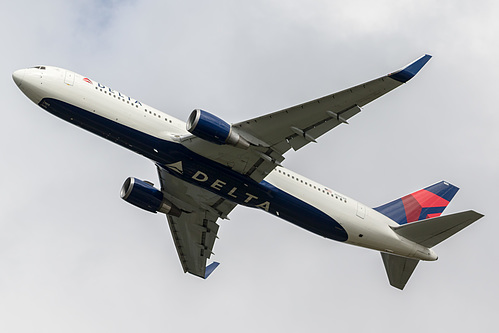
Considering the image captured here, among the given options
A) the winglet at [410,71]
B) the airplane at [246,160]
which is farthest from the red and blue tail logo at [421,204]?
the winglet at [410,71]

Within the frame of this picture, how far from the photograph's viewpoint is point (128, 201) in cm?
4412

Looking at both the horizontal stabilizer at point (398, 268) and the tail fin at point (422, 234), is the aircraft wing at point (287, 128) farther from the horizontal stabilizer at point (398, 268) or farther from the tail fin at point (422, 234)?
the horizontal stabilizer at point (398, 268)

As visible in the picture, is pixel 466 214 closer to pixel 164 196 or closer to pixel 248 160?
pixel 248 160

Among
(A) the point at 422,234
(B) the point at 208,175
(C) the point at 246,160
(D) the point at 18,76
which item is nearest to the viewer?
(D) the point at 18,76

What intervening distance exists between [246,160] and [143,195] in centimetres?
861

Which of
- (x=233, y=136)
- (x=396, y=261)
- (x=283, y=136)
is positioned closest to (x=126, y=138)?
(x=233, y=136)

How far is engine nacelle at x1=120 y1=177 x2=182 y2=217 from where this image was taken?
4406 cm

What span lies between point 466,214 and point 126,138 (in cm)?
1993

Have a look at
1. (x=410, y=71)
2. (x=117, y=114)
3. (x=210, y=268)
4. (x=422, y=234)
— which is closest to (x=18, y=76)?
(x=117, y=114)

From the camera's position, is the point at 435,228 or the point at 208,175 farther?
the point at 435,228

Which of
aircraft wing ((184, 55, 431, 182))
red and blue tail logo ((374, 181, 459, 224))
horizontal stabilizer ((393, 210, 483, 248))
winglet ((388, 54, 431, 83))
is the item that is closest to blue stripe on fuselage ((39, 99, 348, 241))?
aircraft wing ((184, 55, 431, 182))

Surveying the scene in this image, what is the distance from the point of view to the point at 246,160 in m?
39.2

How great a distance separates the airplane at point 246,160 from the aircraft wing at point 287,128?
54 millimetres

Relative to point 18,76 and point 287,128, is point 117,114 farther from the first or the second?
point 287,128
